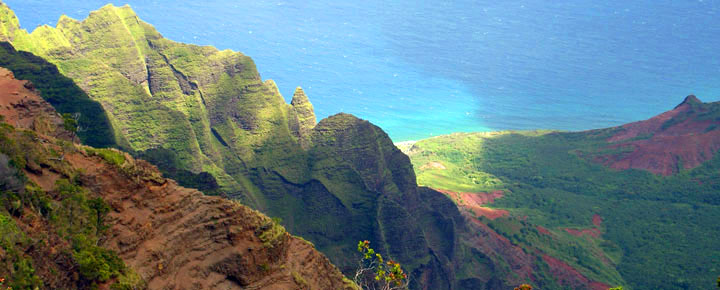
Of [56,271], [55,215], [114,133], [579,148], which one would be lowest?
[56,271]

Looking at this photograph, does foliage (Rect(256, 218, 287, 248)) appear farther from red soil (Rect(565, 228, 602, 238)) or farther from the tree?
red soil (Rect(565, 228, 602, 238))

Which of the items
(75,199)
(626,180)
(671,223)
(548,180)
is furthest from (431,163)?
(75,199)

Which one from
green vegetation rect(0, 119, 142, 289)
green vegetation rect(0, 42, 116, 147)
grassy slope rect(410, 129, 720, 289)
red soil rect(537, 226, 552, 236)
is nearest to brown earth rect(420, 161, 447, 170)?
grassy slope rect(410, 129, 720, 289)

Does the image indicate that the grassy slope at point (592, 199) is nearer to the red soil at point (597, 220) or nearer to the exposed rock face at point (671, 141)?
the red soil at point (597, 220)

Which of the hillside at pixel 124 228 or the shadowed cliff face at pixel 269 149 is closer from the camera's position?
the hillside at pixel 124 228

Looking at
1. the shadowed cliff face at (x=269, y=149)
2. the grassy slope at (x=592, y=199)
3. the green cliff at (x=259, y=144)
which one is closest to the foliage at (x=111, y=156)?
the shadowed cliff face at (x=269, y=149)

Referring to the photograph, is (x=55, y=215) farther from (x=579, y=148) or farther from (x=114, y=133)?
(x=579, y=148)
